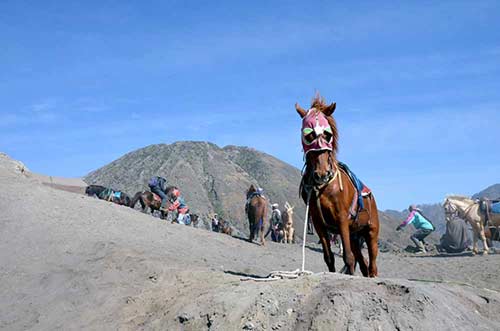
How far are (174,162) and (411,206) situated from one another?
35.4 metres

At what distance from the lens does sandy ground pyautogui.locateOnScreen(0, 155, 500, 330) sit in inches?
227

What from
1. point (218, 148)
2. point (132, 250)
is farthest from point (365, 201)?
point (218, 148)

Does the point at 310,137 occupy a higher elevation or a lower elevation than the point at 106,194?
lower

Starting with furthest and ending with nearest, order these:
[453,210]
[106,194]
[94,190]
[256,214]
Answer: [94,190], [106,194], [453,210], [256,214]

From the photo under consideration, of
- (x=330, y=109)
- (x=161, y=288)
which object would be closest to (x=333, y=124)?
(x=330, y=109)

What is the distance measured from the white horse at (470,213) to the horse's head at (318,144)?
1490cm

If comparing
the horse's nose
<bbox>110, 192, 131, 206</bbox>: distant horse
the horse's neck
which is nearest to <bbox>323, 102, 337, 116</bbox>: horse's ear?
the horse's nose

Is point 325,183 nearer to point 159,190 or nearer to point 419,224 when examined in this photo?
point 419,224

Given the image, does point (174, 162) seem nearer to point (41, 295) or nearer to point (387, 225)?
point (387, 225)

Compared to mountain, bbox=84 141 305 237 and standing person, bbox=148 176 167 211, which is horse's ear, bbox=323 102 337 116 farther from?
mountain, bbox=84 141 305 237

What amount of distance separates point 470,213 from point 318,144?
1596cm

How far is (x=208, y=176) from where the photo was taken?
182 ft

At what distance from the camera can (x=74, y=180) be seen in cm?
2708

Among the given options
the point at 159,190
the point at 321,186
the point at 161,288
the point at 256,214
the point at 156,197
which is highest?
the point at 159,190
